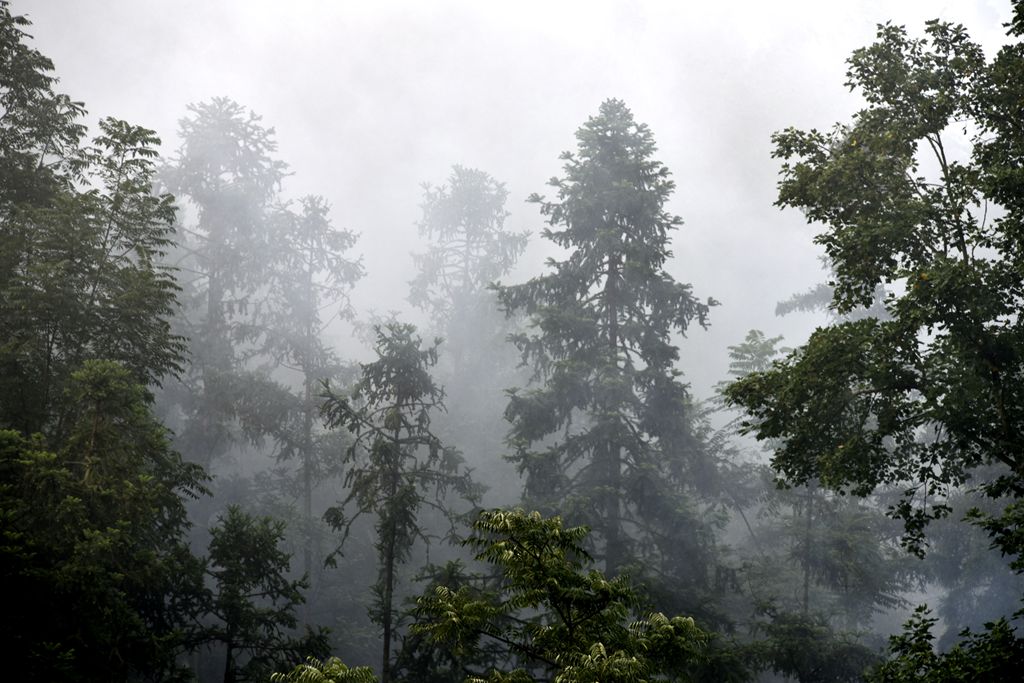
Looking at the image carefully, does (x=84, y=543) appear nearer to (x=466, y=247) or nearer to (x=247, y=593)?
(x=247, y=593)

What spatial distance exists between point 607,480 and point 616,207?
27.5 ft

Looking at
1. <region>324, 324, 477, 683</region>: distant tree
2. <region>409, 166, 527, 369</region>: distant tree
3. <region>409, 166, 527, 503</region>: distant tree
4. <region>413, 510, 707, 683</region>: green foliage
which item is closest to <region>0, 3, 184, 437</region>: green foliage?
<region>324, 324, 477, 683</region>: distant tree

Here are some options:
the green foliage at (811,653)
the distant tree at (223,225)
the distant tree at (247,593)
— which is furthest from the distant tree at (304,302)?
the green foliage at (811,653)

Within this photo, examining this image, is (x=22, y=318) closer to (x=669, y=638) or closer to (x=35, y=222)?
(x=35, y=222)

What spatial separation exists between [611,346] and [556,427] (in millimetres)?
3007

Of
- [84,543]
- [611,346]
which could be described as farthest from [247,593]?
[611,346]

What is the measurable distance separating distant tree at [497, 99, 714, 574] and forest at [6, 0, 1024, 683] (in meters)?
0.10

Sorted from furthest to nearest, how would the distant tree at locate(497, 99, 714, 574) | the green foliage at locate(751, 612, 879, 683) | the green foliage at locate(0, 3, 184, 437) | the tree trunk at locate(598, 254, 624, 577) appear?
1. the distant tree at locate(497, 99, 714, 574)
2. the tree trunk at locate(598, 254, 624, 577)
3. the green foliage at locate(751, 612, 879, 683)
4. the green foliage at locate(0, 3, 184, 437)

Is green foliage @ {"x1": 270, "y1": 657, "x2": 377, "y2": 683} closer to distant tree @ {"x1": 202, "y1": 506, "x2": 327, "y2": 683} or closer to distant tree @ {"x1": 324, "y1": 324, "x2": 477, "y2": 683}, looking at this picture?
distant tree @ {"x1": 202, "y1": 506, "x2": 327, "y2": 683}

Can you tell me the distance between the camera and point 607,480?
19.5 metres

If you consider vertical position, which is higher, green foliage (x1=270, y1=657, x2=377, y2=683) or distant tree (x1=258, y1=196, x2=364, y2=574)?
distant tree (x1=258, y1=196, x2=364, y2=574)

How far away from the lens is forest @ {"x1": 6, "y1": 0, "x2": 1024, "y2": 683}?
8.92 m

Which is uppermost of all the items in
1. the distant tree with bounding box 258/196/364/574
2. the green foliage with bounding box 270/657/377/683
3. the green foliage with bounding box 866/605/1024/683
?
the distant tree with bounding box 258/196/364/574

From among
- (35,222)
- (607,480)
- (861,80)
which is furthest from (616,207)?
(35,222)
